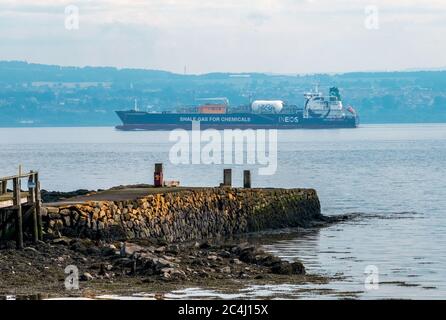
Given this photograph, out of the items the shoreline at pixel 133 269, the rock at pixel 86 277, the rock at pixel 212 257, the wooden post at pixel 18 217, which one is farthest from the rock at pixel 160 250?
the rock at pixel 86 277

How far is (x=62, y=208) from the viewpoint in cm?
2869

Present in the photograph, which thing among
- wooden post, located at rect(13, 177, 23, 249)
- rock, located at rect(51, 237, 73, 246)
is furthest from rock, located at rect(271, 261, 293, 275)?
wooden post, located at rect(13, 177, 23, 249)

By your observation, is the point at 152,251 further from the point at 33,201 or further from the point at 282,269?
the point at 33,201

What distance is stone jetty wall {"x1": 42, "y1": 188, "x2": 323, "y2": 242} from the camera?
28750 mm

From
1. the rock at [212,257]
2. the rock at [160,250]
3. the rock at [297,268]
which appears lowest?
the rock at [297,268]

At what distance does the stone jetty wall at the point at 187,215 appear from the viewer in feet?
94.3

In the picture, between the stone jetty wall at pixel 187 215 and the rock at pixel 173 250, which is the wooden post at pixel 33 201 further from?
the rock at pixel 173 250

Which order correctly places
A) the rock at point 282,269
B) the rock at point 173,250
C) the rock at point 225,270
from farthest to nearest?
the rock at point 173,250
the rock at point 282,269
the rock at point 225,270

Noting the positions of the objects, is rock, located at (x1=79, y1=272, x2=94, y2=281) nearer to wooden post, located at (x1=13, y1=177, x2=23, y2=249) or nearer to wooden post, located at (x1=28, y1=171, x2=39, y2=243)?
wooden post, located at (x1=13, y1=177, x2=23, y2=249)

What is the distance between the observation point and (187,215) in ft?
109

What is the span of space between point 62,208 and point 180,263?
497 centimetres

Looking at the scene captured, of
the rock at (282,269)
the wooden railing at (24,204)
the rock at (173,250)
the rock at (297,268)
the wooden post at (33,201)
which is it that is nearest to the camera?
the rock at (282,269)

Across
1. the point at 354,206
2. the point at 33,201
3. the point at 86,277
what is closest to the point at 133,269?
the point at 86,277
